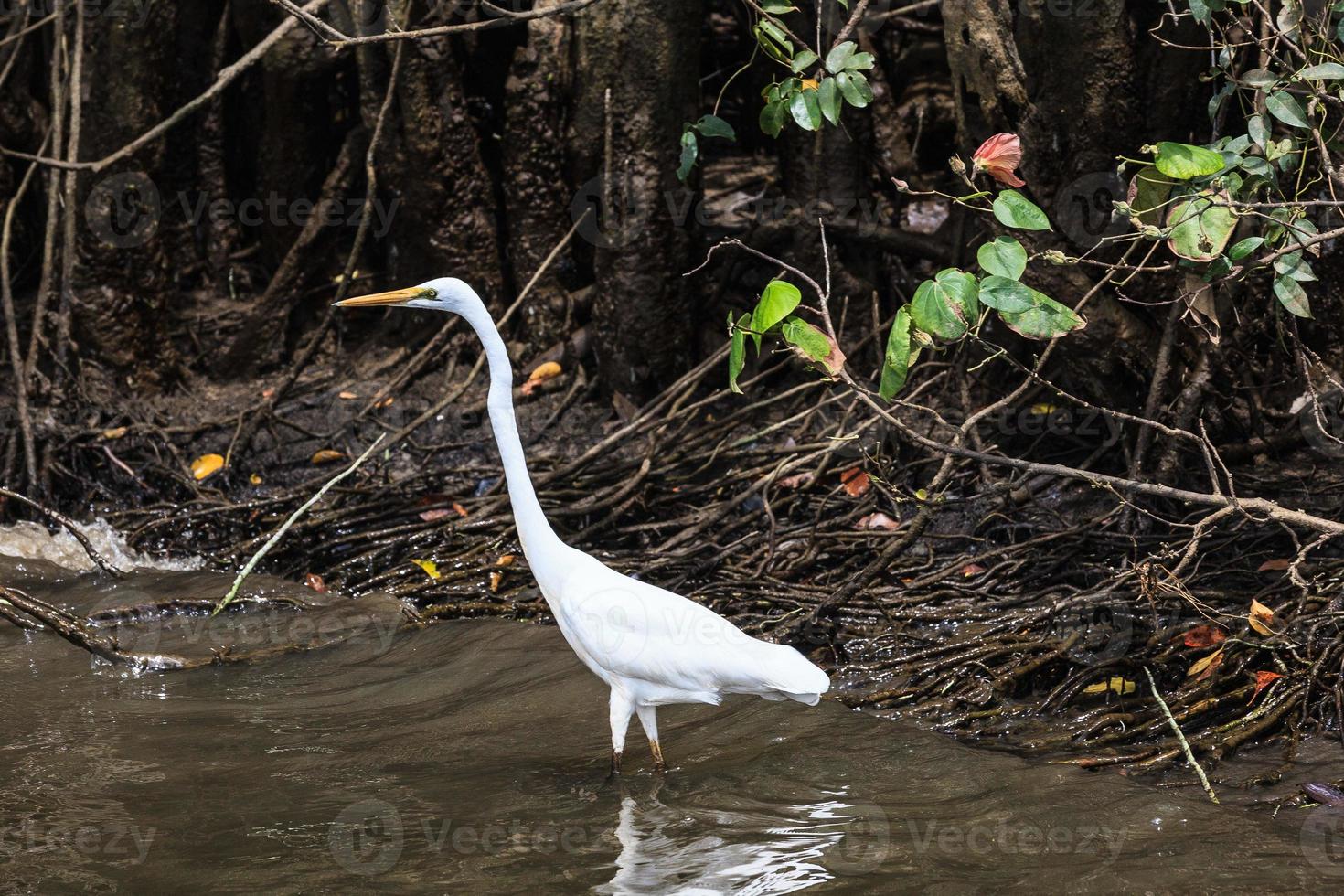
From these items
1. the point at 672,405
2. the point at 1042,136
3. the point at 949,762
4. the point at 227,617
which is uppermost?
the point at 1042,136

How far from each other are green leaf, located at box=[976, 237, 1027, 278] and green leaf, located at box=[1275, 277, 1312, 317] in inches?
33.0

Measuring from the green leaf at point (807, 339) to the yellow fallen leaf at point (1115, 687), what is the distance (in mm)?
1438

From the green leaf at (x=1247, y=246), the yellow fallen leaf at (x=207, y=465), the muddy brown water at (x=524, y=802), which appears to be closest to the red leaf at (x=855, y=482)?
the muddy brown water at (x=524, y=802)

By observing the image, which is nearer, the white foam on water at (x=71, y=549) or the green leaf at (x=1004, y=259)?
the green leaf at (x=1004, y=259)

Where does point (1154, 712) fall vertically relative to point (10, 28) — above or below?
below

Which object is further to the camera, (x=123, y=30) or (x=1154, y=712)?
(x=123, y=30)

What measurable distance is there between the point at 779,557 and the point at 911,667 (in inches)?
38.0

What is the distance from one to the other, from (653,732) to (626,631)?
0.30 m

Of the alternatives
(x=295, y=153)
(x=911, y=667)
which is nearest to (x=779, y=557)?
(x=911, y=667)

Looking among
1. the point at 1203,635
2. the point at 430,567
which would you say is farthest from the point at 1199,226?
the point at 430,567

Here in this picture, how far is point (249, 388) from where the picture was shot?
7.06m

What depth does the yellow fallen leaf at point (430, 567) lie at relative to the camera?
5262mm

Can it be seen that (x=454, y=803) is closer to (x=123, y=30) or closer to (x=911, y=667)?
(x=911, y=667)

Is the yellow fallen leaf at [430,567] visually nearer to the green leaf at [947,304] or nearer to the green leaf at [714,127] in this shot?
the green leaf at [714,127]
